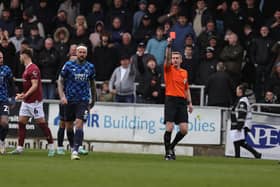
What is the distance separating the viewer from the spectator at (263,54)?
25625 mm

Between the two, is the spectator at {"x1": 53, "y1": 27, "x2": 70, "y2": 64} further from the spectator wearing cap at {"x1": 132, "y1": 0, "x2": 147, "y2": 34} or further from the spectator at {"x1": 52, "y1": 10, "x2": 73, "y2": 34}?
the spectator wearing cap at {"x1": 132, "y1": 0, "x2": 147, "y2": 34}

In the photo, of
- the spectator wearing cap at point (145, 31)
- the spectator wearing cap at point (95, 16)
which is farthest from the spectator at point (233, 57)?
the spectator wearing cap at point (95, 16)

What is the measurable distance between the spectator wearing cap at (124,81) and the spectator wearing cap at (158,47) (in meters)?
0.74

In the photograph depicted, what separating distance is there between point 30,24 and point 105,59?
128 inches

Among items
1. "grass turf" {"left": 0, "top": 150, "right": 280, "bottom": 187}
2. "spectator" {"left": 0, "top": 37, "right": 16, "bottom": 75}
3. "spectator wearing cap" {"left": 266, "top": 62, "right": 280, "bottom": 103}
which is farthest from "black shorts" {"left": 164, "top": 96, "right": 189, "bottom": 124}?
"spectator" {"left": 0, "top": 37, "right": 16, "bottom": 75}

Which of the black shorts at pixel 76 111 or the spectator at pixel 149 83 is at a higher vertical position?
the spectator at pixel 149 83

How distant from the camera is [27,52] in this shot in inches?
802

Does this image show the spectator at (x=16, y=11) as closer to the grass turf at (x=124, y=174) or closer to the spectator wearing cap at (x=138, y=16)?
the spectator wearing cap at (x=138, y=16)

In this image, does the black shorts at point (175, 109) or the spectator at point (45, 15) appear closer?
the black shorts at point (175, 109)

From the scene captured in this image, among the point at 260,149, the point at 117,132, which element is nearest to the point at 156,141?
the point at 117,132

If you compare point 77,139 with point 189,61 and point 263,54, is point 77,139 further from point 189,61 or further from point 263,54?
point 263,54

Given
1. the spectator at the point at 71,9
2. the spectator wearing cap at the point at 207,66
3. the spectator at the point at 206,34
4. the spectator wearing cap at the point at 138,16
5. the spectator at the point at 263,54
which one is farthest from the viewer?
the spectator at the point at 71,9

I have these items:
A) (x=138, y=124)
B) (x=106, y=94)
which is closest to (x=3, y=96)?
(x=138, y=124)

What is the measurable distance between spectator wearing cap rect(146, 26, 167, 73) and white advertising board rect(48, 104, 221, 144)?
59.4 inches
